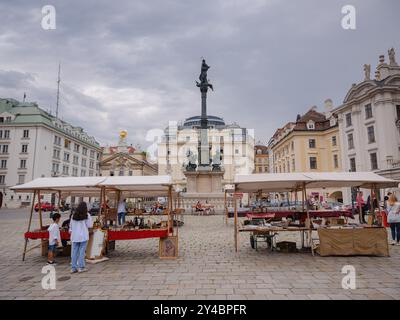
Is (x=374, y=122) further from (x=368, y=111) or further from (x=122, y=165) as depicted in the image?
(x=122, y=165)

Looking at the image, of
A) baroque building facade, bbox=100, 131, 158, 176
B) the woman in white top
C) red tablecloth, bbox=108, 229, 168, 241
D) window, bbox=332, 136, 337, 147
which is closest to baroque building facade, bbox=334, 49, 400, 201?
window, bbox=332, 136, 337, 147

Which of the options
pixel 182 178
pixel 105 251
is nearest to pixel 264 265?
pixel 105 251

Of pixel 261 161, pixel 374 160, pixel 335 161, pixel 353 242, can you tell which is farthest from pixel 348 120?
pixel 261 161

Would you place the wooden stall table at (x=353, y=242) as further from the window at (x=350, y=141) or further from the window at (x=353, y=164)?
the window at (x=350, y=141)

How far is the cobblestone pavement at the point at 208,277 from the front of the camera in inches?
205

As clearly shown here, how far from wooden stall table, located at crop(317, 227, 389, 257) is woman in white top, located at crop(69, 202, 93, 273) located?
22.1ft

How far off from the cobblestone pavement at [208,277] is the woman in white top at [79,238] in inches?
12.1

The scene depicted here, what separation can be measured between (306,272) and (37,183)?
27.2 ft

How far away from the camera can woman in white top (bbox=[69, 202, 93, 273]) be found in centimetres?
695

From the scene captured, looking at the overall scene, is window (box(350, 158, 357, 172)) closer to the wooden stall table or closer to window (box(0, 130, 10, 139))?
the wooden stall table

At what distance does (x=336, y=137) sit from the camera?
45.7 metres

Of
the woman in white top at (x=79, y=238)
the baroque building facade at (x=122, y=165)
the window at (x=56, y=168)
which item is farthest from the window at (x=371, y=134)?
the baroque building facade at (x=122, y=165)

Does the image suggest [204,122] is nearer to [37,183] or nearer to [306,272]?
[37,183]
